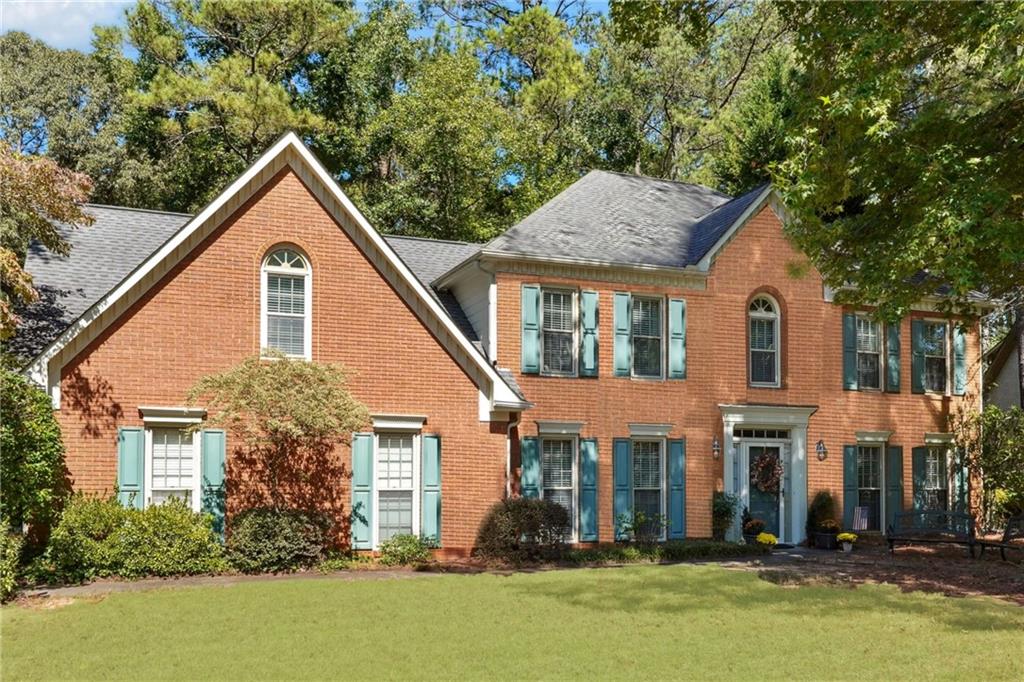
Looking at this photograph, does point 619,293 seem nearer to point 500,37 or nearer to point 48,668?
point 48,668

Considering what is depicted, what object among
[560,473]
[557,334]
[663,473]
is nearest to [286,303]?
[557,334]

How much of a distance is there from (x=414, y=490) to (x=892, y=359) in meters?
12.4

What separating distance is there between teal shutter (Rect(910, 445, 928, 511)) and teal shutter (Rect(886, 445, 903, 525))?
385 mm

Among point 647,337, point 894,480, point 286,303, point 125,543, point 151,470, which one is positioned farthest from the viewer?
point 894,480

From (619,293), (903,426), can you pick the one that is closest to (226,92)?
(619,293)

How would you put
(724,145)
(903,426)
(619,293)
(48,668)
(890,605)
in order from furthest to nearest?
(724,145), (903,426), (619,293), (890,605), (48,668)

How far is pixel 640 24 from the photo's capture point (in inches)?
743

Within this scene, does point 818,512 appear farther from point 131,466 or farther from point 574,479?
point 131,466

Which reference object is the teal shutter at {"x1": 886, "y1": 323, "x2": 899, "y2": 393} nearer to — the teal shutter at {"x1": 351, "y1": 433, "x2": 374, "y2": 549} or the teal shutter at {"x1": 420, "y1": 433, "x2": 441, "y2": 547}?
the teal shutter at {"x1": 420, "y1": 433, "x2": 441, "y2": 547}

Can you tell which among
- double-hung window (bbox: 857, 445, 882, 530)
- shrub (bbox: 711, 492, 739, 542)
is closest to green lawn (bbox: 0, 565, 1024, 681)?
shrub (bbox: 711, 492, 739, 542)

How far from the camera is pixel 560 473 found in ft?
69.7

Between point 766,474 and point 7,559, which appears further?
point 766,474

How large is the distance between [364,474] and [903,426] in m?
13.4

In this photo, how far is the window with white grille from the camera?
1733 cm
